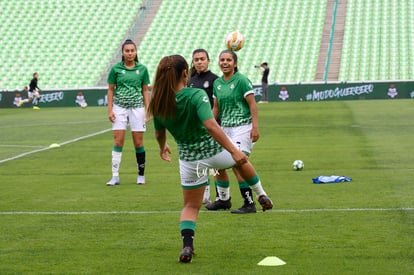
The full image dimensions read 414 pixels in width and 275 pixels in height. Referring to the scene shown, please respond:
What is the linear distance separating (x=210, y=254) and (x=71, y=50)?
44148mm

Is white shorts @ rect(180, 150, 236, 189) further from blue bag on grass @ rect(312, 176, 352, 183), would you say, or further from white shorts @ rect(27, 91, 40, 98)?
white shorts @ rect(27, 91, 40, 98)

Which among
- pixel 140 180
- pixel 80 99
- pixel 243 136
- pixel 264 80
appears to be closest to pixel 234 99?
pixel 243 136

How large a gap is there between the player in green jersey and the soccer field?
0.35 metres

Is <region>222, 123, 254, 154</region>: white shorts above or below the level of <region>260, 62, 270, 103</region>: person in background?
below

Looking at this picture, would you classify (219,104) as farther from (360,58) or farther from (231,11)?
(231,11)

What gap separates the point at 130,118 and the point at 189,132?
6.09 meters

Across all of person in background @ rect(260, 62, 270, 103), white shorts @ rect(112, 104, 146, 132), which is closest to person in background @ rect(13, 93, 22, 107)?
person in background @ rect(260, 62, 270, 103)

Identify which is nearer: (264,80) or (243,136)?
(243,136)

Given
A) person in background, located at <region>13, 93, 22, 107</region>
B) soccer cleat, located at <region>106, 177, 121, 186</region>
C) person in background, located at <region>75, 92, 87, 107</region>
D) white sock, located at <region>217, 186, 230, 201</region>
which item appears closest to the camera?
white sock, located at <region>217, 186, 230, 201</region>

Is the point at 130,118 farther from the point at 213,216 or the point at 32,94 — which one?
the point at 32,94

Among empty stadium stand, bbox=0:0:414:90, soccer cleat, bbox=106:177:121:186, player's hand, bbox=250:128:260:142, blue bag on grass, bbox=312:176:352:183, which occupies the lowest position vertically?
soccer cleat, bbox=106:177:121:186

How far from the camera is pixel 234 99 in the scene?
10.9 metres

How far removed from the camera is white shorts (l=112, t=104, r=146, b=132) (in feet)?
45.5

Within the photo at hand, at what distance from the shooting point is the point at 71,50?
2019 inches
